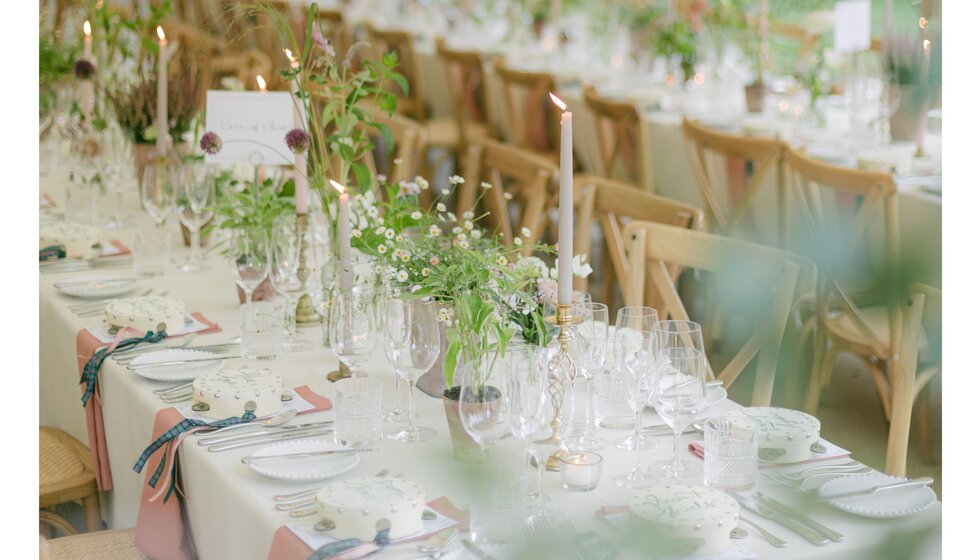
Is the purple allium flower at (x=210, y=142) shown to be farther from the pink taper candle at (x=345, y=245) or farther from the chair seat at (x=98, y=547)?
the chair seat at (x=98, y=547)

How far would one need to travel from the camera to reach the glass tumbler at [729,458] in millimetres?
1488

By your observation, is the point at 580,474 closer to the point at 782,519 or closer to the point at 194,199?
the point at 782,519

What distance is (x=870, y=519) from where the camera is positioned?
1.35m

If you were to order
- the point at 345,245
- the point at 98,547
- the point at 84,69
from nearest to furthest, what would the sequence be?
the point at 98,547, the point at 345,245, the point at 84,69

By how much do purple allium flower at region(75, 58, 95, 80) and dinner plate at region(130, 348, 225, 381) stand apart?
148 cm

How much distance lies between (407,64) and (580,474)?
5.05 metres

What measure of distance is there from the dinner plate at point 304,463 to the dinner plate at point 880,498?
0.65m

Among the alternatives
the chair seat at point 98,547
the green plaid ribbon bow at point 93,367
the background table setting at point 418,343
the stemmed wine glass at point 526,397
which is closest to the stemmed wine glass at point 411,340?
the background table setting at point 418,343

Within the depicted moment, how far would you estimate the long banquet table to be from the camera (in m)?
1.43

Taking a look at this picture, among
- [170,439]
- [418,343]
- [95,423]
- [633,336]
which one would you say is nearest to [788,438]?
[633,336]

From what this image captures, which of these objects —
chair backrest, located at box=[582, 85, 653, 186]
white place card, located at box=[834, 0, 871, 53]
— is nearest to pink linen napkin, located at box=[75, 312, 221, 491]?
chair backrest, located at box=[582, 85, 653, 186]

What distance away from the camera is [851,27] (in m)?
4.32
